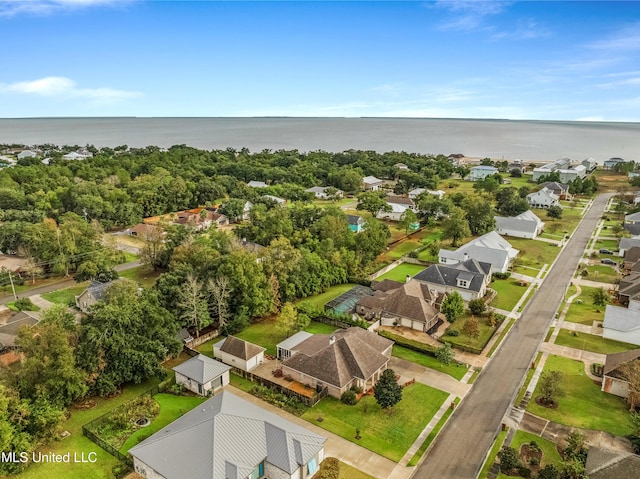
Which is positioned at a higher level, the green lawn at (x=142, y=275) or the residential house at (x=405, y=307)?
the residential house at (x=405, y=307)

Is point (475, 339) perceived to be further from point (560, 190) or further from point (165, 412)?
point (560, 190)

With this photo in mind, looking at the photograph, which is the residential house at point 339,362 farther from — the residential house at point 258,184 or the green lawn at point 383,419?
the residential house at point 258,184

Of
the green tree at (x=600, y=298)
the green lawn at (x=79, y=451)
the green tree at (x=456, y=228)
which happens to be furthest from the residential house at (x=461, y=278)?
the green lawn at (x=79, y=451)

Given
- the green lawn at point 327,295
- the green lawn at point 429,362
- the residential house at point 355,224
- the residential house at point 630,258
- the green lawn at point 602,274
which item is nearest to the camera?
the green lawn at point 429,362

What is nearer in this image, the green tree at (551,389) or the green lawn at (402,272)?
the green tree at (551,389)

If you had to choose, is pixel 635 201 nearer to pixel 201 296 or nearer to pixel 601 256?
pixel 601 256

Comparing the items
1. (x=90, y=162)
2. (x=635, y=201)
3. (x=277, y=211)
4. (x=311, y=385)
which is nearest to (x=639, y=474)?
(x=311, y=385)
